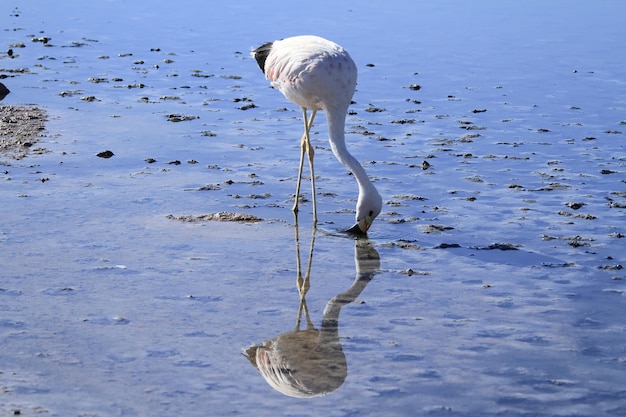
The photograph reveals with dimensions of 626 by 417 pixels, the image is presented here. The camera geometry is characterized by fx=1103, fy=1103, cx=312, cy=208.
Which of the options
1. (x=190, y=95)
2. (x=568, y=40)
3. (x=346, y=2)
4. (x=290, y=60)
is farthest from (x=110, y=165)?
(x=346, y=2)

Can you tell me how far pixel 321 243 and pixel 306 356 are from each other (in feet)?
7.34

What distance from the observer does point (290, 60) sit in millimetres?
8859

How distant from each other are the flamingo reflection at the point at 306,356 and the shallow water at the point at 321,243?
0.06m

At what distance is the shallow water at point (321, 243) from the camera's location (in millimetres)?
5848

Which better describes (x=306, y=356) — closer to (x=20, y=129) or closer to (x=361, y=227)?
(x=361, y=227)

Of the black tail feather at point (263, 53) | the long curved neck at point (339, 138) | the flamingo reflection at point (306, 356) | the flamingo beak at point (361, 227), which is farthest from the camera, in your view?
the black tail feather at point (263, 53)

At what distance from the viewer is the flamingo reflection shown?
5824 mm

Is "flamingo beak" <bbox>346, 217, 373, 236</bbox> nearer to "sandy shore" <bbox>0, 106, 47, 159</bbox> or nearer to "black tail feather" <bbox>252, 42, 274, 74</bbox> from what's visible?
"black tail feather" <bbox>252, 42, 274, 74</bbox>

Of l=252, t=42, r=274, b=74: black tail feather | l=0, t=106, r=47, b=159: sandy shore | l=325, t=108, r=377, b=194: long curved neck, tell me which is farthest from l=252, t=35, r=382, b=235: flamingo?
l=0, t=106, r=47, b=159: sandy shore

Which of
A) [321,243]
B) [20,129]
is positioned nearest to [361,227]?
[321,243]

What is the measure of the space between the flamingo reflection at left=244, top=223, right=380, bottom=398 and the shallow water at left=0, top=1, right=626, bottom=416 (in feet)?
0.21

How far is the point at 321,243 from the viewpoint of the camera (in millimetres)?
8430

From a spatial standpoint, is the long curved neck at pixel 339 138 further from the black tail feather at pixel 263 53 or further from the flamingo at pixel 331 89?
the black tail feather at pixel 263 53

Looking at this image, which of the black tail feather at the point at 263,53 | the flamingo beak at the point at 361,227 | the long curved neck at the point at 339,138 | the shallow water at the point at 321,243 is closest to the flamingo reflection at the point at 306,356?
the shallow water at the point at 321,243
